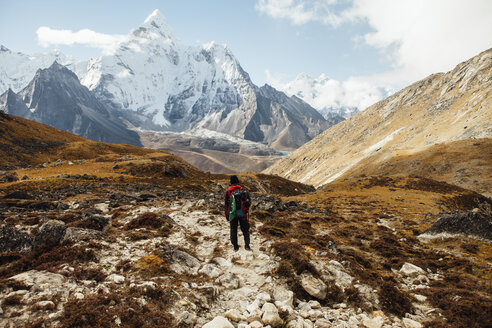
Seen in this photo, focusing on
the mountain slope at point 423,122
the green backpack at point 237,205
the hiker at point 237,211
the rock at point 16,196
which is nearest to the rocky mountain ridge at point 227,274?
the hiker at point 237,211

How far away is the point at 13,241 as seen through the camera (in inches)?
418

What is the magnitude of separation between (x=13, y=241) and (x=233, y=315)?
10.5 meters

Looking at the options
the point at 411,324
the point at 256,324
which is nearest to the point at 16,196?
the point at 256,324

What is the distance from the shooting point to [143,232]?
1509cm

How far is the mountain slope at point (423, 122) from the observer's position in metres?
105

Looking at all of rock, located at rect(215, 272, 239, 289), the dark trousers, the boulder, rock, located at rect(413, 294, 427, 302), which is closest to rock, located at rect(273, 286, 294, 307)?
the boulder

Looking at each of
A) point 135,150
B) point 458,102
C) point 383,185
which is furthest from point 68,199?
point 458,102

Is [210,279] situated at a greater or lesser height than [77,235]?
lesser

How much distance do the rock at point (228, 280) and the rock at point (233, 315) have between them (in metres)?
1.91

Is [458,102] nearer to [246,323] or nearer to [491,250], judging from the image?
[491,250]

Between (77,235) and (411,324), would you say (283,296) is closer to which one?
(411,324)

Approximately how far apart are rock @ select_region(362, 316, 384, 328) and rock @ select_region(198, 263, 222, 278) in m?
6.03

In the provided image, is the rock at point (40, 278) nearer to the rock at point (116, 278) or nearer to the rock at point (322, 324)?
the rock at point (116, 278)

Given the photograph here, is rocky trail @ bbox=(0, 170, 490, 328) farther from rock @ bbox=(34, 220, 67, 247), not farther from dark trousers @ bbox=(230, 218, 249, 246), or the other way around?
dark trousers @ bbox=(230, 218, 249, 246)
